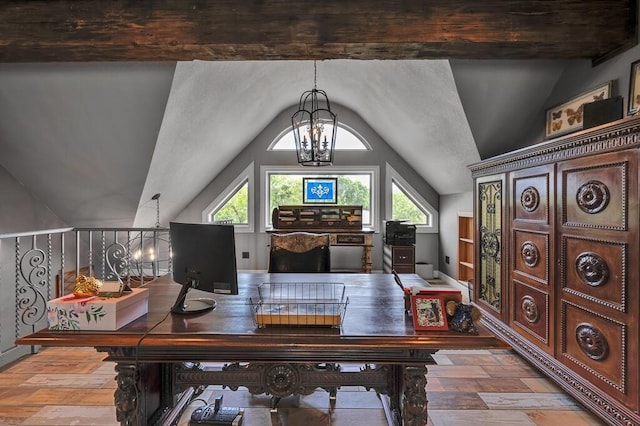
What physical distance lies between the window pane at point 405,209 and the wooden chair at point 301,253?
3313mm

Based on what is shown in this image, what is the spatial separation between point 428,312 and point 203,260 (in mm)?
876

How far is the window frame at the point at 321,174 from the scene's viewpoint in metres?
5.43

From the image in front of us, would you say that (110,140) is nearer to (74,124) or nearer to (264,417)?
(74,124)

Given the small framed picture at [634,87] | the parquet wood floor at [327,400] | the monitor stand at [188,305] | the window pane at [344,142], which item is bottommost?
the parquet wood floor at [327,400]

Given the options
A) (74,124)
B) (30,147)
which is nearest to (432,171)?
(74,124)

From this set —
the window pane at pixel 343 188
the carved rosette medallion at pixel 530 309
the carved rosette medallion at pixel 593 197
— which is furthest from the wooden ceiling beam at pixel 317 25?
the window pane at pixel 343 188

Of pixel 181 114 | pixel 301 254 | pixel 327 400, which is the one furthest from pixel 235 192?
pixel 327 400

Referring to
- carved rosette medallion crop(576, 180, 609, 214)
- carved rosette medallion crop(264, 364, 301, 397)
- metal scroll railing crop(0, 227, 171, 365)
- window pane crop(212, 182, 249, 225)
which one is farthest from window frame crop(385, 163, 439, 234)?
carved rosette medallion crop(264, 364, 301, 397)

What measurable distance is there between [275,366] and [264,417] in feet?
2.49

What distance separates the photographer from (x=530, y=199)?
2.25 metres

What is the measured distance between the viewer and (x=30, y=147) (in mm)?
3094

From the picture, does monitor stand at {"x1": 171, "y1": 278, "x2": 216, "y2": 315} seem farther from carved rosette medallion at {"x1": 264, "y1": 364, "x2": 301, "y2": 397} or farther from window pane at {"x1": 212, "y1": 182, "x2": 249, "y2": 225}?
window pane at {"x1": 212, "y1": 182, "x2": 249, "y2": 225}

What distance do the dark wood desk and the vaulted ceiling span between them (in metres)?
1.67

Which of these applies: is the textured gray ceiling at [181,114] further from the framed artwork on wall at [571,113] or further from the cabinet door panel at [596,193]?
the cabinet door panel at [596,193]
